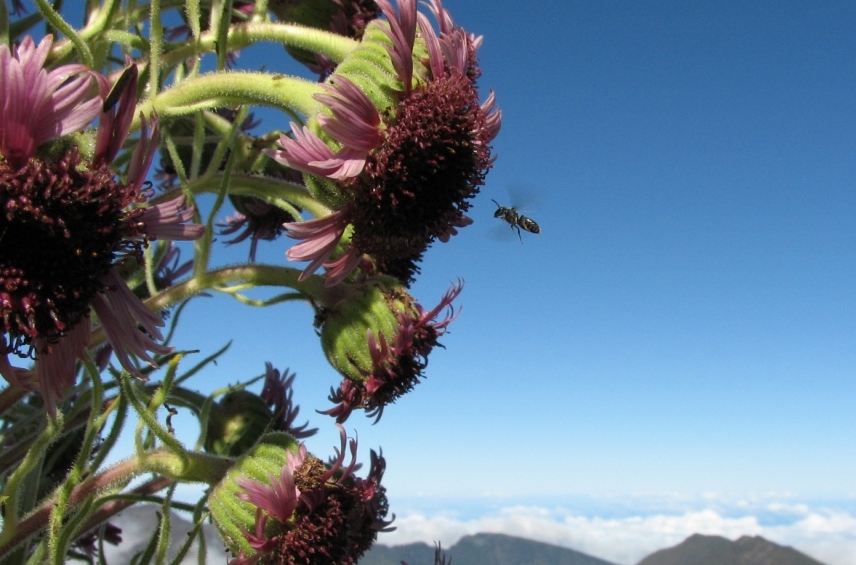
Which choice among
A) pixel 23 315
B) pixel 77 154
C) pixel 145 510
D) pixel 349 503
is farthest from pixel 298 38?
pixel 145 510

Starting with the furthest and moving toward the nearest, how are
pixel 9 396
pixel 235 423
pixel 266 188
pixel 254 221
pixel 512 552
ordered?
1. pixel 512 552
2. pixel 254 221
3. pixel 235 423
4. pixel 266 188
5. pixel 9 396

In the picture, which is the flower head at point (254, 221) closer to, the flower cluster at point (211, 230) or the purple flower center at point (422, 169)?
the flower cluster at point (211, 230)

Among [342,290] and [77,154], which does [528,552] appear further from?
[77,154]

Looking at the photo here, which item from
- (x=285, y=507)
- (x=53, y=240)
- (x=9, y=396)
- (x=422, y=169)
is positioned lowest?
(x=285, y=507)

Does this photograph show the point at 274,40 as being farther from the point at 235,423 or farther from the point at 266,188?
the point at 235,423

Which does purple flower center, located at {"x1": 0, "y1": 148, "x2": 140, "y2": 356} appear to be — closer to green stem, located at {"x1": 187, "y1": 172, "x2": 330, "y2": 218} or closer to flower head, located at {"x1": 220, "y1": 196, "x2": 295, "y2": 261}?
green stem, located at {"x1": 187, "y1": 172, "x2": 330, "y2": 218}

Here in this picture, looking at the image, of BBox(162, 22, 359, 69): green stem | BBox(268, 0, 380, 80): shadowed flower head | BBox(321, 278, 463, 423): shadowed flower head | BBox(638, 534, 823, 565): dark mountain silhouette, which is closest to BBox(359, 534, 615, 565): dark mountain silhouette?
BBox(638, 534, 823, 565): dark mountain silhouette

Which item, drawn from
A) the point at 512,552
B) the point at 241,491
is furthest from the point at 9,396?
the point at 512,552
